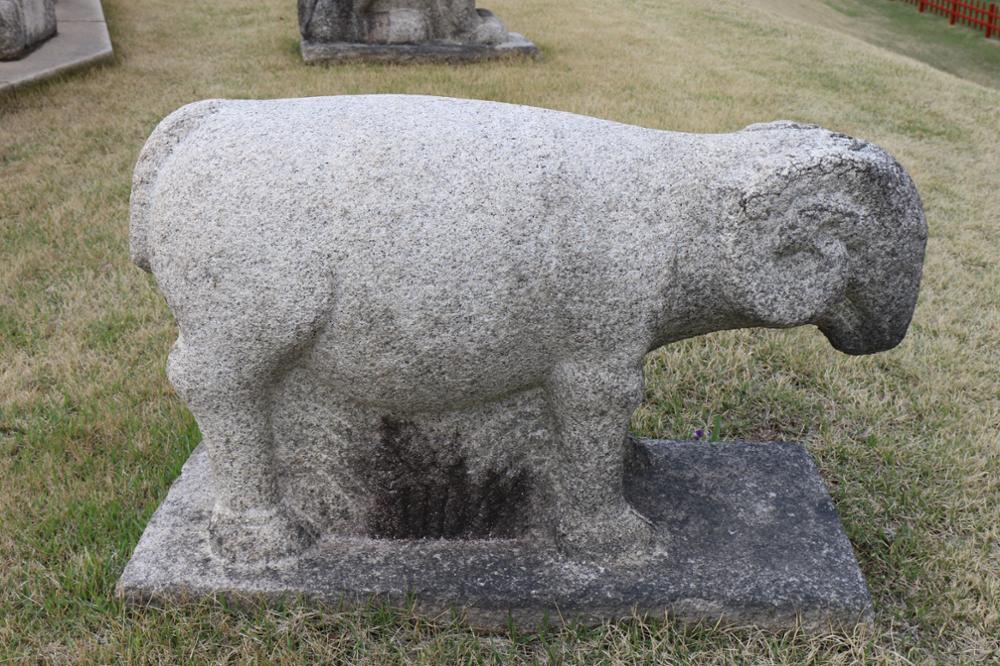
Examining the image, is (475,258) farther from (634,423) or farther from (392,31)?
(392,31)

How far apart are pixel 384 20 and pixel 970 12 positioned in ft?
46.6

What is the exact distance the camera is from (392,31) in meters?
7.68

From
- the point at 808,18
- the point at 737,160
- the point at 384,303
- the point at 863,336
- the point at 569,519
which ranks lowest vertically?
the point at 808,18

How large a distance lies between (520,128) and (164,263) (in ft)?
2.71

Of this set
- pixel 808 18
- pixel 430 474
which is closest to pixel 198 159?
pixel 430 474

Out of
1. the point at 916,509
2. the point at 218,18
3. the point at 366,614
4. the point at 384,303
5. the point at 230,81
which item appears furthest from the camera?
the point at 218,18

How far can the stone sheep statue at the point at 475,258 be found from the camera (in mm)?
1866

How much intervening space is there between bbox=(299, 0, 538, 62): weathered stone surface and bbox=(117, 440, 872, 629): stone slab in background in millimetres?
5912

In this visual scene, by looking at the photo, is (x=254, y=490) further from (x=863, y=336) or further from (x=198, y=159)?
(x=863, y=336)

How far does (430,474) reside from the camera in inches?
88.4

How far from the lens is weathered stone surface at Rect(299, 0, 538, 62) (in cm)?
764

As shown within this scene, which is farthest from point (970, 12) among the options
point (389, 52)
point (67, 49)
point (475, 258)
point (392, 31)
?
point (475, 258)

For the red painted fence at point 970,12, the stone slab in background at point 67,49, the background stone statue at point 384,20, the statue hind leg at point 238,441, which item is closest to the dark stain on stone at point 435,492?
the statue hind leg at point 238,441

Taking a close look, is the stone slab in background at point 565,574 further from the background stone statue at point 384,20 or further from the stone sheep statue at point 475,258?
the background stone statue at point 384,20
